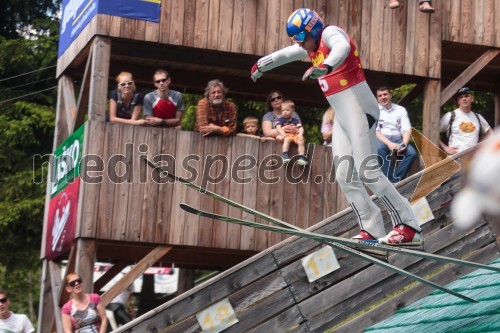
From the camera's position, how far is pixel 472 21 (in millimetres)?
13422

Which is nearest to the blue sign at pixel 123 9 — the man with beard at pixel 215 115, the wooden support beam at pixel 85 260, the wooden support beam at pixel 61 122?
the man with beard at pixel 215 115

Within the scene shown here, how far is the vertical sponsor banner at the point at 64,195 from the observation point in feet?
39.7

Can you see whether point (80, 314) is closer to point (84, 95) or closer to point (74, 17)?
point (84, 95)

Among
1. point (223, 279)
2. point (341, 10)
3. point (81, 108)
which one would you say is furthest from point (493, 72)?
point (223, 279)

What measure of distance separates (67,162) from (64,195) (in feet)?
1.30

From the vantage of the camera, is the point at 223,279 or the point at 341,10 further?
the point at 341,10

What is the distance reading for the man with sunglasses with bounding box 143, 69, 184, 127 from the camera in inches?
474

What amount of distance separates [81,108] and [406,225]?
5638 mm

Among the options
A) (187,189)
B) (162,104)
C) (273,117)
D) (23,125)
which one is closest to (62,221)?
(187,189)

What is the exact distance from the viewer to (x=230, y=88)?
14781mm

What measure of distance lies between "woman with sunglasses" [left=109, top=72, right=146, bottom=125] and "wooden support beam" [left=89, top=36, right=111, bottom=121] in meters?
0.11

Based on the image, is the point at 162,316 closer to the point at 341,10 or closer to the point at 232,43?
the point at 232,43

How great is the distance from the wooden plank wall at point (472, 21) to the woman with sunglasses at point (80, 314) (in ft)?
18.6

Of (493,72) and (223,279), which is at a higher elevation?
(493,72)
